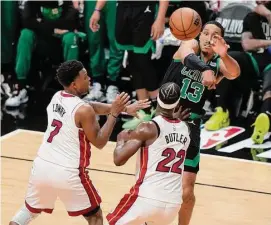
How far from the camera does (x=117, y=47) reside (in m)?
9.43

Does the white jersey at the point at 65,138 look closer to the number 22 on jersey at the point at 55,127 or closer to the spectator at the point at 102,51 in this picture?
the number 22 on jersey at the point at 55,127

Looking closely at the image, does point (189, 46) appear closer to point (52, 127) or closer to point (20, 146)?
point (52, 127)

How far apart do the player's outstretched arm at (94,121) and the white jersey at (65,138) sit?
5 cm

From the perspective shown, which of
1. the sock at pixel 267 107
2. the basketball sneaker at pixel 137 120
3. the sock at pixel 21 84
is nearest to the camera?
the basketball sneaker at pixel 137 120

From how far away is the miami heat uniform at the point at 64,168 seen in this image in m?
5.14

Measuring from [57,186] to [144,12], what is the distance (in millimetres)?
4476

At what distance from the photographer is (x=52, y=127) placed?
5.21m

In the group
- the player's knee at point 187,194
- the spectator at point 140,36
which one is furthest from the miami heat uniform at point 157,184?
the spectator at point 140,36

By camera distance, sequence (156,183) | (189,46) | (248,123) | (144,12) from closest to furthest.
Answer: (156,183) < (189,46) < (144,12) < (248,123)

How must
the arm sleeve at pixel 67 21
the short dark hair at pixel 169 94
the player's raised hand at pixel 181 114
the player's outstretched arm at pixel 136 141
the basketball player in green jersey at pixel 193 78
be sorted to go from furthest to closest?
the arm sleeve at pixel 67 21
the basketball player in green jersey at pixel 193 78
the player's raised hand at pixel 181 114
the short dark hair at pixel 169 94
the player's outstretched arm at pixel 136 141

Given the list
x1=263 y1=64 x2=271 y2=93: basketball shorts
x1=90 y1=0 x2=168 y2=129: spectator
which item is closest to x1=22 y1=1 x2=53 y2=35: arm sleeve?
x1=90 y1=0 x2=168 y2=129: spectator

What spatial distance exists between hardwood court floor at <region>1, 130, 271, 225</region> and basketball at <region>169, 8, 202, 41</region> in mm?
1761

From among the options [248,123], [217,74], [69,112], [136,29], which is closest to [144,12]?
[136,29]

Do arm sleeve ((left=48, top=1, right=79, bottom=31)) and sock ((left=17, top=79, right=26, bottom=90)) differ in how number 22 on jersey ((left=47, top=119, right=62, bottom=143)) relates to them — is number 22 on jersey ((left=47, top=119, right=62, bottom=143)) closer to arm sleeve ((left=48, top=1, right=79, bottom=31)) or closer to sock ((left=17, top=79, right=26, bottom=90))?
arm sleeve ((left=48, top=1, right=79, bottom=31))
